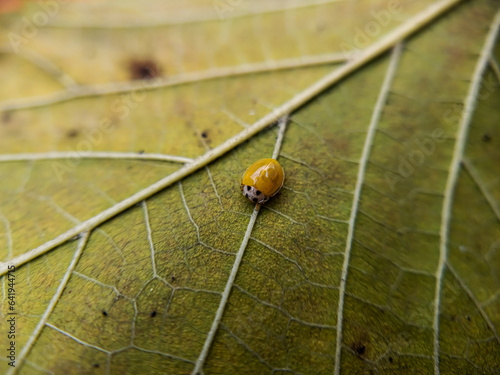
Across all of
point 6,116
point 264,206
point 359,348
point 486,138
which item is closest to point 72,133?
point 6,116

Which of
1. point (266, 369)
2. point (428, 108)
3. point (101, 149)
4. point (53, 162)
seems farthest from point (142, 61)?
point (266, 369)

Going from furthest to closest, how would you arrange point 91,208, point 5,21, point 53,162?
point 5,21
point 53,162
point 91,208

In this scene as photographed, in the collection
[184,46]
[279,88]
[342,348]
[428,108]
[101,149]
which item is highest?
[184,46]

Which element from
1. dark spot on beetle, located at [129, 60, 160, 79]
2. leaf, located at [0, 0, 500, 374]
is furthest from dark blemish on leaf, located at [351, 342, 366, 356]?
dark spot on beetle, located at [129, 60, 160, 79]

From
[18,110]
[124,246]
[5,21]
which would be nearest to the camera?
[124,246]

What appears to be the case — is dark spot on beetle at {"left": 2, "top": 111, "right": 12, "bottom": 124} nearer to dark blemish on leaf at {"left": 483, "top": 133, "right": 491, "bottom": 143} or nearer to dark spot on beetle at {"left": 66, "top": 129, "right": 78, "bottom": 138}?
dark spot on beetle at {"left": 66, "top": 129, "right": 78, "bottom": 138}

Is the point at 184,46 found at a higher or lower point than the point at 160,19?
lower

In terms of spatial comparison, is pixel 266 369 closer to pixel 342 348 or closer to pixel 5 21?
pixel 342 348

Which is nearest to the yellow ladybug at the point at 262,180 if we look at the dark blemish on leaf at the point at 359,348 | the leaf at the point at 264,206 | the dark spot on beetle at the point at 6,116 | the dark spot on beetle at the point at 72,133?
the leaf at the point at 264,206
